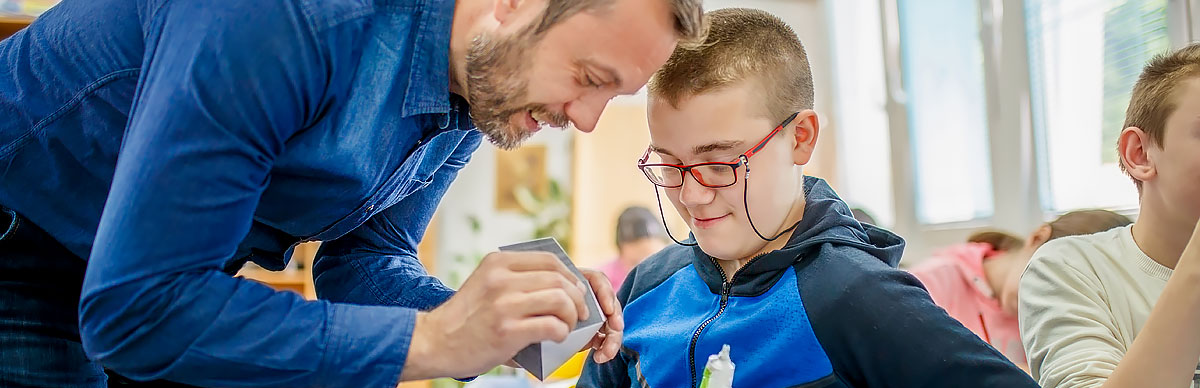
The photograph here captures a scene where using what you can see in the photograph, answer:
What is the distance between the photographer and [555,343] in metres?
0.93

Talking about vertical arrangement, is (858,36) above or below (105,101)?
below

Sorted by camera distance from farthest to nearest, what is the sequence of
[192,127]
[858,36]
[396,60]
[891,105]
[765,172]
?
[858,36] → [891,105] → [765,172] → [396,60] → [192,127]

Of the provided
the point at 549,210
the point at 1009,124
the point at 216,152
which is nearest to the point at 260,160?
the point at 216,152

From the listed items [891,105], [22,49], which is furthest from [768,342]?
[891,105]

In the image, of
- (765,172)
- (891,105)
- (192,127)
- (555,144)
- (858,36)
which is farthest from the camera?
(555,144)

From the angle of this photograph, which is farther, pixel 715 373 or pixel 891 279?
pixel 891 279

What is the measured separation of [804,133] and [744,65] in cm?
14

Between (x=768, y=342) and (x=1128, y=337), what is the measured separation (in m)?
0.55

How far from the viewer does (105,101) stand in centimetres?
99

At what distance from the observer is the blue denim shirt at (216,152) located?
81cm

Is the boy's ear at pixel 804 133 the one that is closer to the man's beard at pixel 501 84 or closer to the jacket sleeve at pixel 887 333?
the jacket sleeve at pixel 887 333

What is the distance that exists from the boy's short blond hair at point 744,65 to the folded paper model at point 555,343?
390 millimetres

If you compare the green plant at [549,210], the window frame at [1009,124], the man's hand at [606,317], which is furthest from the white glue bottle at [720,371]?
the green plant at [549,210]

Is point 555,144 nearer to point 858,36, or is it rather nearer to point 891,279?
point 858,36
